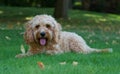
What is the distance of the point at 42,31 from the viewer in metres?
8.22

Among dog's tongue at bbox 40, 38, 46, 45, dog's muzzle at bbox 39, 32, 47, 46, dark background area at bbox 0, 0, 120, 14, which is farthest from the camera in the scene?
dark background area at bbox 0, 0, 120, 14

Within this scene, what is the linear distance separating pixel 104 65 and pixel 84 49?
1942mm

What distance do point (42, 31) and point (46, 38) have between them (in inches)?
12.0

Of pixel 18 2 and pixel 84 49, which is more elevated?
pixel 84 49

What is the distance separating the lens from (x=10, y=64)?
24.6ft

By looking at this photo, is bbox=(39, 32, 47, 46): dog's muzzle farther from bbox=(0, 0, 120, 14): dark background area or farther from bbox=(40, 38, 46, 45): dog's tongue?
bbox=(0, 0, 120, 14): dark background area

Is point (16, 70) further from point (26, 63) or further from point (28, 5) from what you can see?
point (28, 5)

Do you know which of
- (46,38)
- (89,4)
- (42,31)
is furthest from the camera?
(89,4)

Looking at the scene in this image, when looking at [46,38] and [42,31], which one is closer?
[42,31]

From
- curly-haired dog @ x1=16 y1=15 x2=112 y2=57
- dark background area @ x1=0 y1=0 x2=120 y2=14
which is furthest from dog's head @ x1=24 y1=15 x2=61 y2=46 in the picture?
dark background area @ x1=0 y1=0 x2=120 y2=14

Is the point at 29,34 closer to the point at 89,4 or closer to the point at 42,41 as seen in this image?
the point at 42,41

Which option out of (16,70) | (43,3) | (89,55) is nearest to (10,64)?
(16,70)

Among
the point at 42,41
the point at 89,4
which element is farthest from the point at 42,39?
the point at 89,4

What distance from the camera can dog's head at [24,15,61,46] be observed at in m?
Result: 8.33
